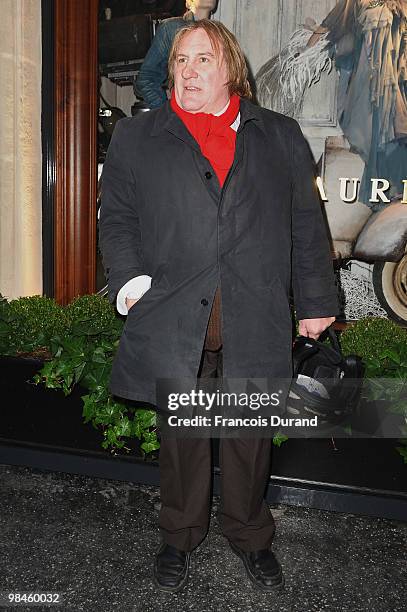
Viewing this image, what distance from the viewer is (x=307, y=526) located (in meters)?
2.67

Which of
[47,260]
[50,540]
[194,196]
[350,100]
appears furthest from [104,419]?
[350,100]

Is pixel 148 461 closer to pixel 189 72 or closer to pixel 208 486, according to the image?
pixel 208 486

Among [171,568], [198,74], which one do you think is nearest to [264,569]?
[171,568]

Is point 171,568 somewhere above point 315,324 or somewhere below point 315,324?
below

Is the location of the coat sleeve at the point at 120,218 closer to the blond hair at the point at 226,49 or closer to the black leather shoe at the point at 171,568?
the blond hair at the point at 226,49

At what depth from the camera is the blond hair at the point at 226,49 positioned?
1965 mm

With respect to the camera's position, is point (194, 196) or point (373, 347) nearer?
point (194, 196)

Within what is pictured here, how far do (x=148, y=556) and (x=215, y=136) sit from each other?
1652mm

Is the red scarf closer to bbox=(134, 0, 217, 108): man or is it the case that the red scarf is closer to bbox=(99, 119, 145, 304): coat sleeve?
bbox=(99, 119, 145, 304): coat sleeve

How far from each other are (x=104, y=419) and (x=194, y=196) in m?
1.35

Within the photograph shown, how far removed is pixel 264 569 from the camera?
2227 millimetres

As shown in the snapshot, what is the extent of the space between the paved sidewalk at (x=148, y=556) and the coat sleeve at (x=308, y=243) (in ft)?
3.37

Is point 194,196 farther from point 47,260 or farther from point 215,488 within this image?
point 47,260

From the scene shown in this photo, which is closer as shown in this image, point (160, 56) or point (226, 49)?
point (226, 49)
